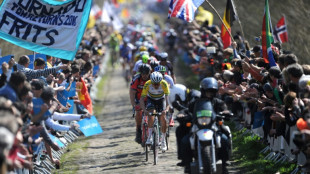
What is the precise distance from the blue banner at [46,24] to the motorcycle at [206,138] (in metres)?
4.09

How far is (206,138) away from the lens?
11906 millimetres

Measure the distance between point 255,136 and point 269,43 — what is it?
100 inches

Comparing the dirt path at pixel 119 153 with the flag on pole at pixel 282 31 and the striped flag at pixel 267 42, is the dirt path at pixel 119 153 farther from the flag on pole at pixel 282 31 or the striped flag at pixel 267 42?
the flag on pole at pixel 282 31

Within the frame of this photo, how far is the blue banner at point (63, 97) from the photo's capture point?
18172mm

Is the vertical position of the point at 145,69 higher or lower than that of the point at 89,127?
higher

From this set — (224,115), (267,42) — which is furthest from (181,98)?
(267,42)

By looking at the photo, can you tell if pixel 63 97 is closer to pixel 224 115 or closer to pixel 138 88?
pixel 138 88

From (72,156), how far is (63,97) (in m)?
1.41

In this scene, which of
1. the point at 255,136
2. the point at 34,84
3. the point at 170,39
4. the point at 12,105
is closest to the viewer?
the point at 12,105

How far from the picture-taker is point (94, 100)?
101 ft

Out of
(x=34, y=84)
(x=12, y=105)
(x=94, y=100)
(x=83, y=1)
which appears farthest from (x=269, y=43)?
(x=94, y=100)

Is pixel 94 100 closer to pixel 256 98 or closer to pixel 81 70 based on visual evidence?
pixel 81 70

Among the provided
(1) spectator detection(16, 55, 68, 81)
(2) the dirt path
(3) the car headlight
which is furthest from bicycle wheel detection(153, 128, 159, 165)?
(3) the car headlight

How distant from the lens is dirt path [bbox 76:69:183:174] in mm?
15501
